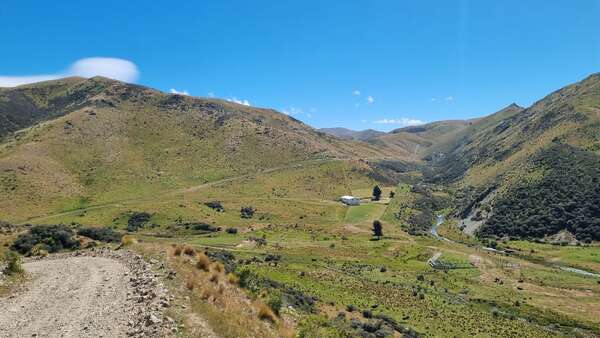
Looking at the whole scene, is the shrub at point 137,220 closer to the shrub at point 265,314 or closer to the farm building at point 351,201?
the farm building at point 351,201

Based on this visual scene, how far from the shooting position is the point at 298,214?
132375 mm

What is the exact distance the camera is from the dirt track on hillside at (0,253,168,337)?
1405 cm

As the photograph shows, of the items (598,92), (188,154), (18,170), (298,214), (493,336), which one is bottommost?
(493,336)

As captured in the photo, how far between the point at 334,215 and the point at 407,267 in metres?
52.0

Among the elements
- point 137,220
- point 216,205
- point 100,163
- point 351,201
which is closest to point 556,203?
point 351,201

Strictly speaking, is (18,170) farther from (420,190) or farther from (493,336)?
(420,190)

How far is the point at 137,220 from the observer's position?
11050 centimetres

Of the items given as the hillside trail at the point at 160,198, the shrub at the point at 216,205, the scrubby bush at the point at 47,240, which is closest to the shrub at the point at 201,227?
the shrub at the point at 216,205

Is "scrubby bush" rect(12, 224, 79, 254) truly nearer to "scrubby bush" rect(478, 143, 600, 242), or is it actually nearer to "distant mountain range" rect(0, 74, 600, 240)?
"distant mountain range" rect(0, 74, 600, 240)

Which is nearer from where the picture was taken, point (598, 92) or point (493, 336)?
point (493, 336)

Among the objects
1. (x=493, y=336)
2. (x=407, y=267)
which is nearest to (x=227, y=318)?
(x=493, y=336)

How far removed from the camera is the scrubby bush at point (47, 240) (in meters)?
31.5

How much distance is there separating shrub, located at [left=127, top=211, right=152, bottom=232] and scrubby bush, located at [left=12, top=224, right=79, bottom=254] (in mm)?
70388

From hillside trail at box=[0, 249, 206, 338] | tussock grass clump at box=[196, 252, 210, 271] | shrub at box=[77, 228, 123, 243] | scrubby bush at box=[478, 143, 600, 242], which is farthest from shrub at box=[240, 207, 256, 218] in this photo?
hillside trail at box=[0, 249, 206, 338]
